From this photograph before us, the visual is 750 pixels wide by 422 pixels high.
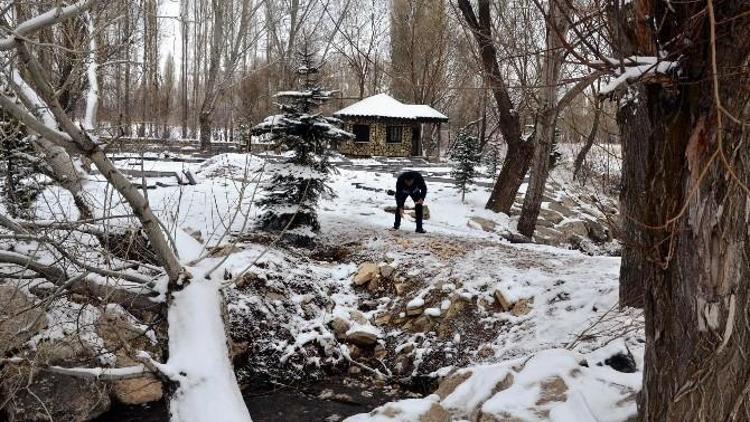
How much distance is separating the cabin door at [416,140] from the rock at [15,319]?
25116 mm

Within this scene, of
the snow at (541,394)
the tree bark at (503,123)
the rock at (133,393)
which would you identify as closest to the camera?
the snow at (541,394)

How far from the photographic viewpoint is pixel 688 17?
2.13 metres

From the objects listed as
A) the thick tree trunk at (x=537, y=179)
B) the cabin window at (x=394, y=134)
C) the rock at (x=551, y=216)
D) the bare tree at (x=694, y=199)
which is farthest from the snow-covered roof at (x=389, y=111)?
the bare tree at (x=694, y=199)

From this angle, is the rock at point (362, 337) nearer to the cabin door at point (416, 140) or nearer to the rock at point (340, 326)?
the rock at point (340, 326)

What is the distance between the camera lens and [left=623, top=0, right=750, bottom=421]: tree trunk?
2.14 meters

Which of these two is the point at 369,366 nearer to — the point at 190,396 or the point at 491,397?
the point at 491,397

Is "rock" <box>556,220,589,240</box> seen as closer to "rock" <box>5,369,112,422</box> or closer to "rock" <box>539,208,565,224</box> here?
"rock" <box>539,208,565,224</box>

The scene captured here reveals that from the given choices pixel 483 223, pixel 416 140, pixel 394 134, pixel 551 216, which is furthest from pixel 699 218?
pixel 416 140

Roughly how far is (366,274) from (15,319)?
487 centimetres

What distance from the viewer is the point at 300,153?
9750mm

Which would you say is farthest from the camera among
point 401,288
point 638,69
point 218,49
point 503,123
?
point 218,49

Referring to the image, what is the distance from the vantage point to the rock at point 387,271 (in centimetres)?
866

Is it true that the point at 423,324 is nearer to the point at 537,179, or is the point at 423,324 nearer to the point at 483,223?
the point at 537,179

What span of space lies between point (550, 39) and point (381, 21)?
2800 centimetres
